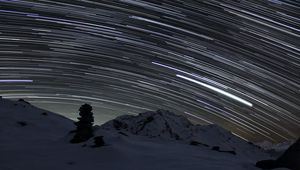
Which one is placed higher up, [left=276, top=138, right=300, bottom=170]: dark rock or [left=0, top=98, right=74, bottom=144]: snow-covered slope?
[left=0, top=98, right=74, bottom=144]: snow-covered slope

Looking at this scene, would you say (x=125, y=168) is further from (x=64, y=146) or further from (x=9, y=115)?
(x=9, y=115)

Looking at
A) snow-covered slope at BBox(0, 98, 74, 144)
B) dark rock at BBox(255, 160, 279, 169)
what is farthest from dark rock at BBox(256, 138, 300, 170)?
snow-covered slope at BBox(0, 98, 74, 144)

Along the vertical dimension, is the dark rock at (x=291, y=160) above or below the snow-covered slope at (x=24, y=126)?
below

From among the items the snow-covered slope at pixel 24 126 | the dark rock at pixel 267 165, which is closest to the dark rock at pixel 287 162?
the dark rock at pixel 267 165

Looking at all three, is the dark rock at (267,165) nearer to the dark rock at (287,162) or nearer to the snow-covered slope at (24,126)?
the dark rock at (287,162)

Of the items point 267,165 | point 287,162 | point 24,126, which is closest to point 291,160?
point 287,162

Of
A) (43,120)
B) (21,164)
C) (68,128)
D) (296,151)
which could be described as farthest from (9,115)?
(296,151)

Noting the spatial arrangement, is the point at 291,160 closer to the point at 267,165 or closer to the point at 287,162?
the point at 287,162

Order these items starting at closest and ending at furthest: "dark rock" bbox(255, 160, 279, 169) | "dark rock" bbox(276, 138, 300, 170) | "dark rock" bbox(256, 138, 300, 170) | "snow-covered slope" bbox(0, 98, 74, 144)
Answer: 1. "dark rock" bbox(255, 160, 279, 169)
2. "dark rock" bbox(256, 138, 300, 170)
3. "dark rock" bbox(276, 138, 300, 170)
4. "snow-covered slope" bbox(0, 98, 74, 144)

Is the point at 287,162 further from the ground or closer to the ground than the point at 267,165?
further from the ground

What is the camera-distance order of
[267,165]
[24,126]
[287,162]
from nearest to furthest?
1. [267,165]
2. [287,162]
3. [24,126]

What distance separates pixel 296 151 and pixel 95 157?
1028 centimetres

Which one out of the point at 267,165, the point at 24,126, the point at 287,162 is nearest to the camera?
the point at 267,165

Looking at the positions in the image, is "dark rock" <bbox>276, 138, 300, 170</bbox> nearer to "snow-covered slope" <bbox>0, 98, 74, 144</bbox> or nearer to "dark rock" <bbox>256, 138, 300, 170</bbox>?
"dark rock" <bbox>256, 138, 300, 170</bbox>
